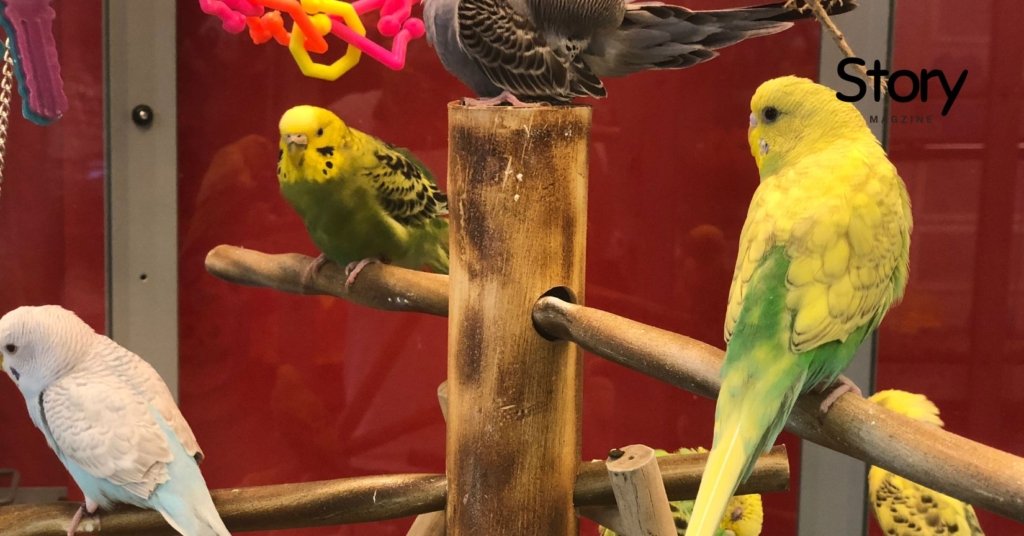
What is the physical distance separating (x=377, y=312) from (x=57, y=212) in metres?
0.49

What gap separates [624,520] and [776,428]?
194 mm

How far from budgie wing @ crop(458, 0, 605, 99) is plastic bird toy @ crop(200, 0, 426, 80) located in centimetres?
13

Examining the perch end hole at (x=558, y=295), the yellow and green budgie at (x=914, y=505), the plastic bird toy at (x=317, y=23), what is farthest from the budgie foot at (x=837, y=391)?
the plastic bird toy at (x=317, y=23)

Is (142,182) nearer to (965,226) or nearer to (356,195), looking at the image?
(356,195)

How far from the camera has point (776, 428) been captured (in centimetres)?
82

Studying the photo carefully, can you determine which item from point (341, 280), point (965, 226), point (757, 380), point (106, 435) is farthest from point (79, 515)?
point (965, 226)

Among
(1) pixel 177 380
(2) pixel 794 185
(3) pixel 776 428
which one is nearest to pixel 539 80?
(2) pixel 794 185

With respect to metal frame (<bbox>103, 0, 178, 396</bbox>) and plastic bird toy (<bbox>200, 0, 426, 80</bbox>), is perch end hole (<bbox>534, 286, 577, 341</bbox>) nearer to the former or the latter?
plastic bird toy (<bbox>200, 0, 426, 80</bbox>)

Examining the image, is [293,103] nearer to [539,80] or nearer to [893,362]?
[539,80]

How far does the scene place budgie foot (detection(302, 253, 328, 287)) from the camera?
52.4 inches

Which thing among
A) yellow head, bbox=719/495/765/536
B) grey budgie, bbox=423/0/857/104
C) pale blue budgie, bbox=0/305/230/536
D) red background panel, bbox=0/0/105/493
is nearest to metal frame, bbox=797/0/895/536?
yellow head, bbox=719/495/765/536

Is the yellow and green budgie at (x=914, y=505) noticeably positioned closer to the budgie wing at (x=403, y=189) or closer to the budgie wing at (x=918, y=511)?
the budgie wing at (x=918, y=511)

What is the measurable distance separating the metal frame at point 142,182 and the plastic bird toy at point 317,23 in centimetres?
49

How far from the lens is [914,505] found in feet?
4.22
